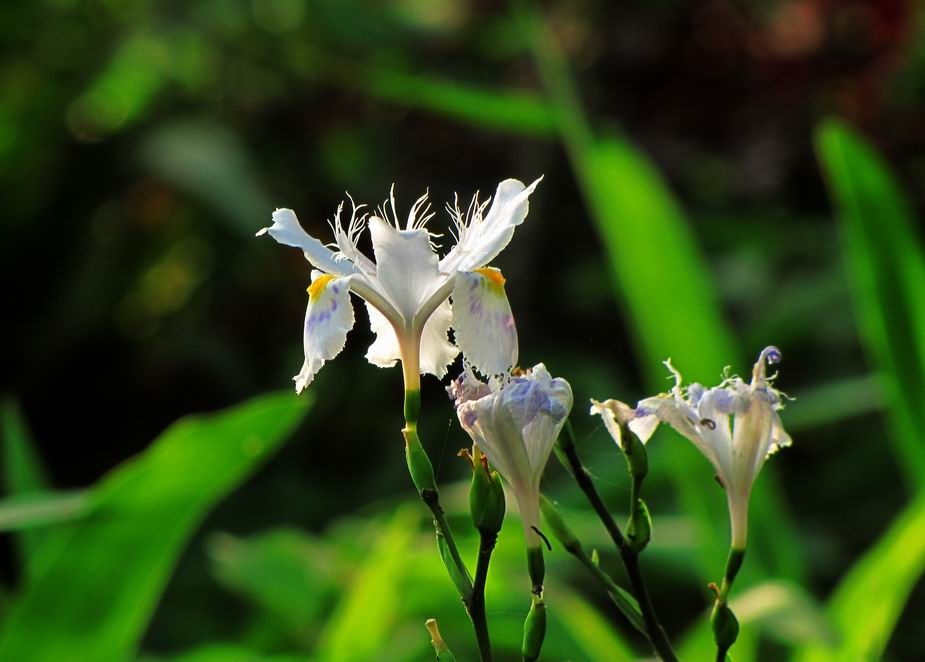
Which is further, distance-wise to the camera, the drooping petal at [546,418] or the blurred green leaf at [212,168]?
the blurred green leaf at [212,168]

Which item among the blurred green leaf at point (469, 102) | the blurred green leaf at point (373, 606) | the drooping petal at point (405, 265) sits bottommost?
the blurred green leaf at point (373, 606)

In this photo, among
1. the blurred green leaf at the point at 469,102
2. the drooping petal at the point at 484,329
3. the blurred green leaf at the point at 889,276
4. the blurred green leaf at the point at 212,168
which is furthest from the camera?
the blurred green leaf at the point at 212,168

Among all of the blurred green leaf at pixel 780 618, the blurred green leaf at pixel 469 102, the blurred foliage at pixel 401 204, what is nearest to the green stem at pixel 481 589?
the blurred green leaf at pixel 780 618

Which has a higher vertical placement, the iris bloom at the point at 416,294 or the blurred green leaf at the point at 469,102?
the blurred green leaf at the point at 469,102

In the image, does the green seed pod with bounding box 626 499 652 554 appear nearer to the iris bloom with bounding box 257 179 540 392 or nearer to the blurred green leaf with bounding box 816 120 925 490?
the iris bloom with bounding box 257 179 540 392

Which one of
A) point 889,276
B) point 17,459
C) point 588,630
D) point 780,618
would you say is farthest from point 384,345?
point 17,459

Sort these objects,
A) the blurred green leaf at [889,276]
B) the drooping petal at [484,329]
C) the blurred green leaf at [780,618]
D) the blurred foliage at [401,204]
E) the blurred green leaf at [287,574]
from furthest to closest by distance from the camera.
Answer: the blurred foliage at [401,204] < the blurred green leaf at [287,574] < the blurred green leaf at [889,276] < the blurred green leaf at [780,618] < the drooping petal at [484,329]

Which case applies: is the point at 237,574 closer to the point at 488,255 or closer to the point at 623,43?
the point at 488,255

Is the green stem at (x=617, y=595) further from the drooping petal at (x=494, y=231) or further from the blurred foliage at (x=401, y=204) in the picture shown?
the blurred foliage at (x=401, y=204)

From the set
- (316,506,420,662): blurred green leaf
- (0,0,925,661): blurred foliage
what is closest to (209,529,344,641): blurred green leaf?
(0,0,925,661): blurred foliage

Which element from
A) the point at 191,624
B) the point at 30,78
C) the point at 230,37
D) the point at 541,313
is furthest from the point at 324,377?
the point at 30,78
